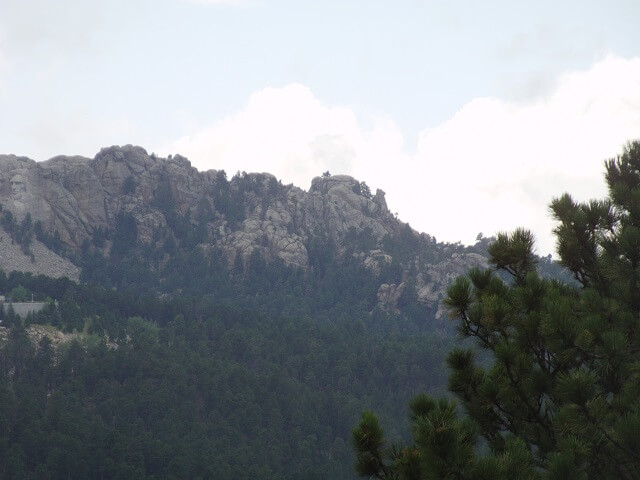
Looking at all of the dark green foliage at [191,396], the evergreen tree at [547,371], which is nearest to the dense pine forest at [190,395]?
the dark green foliage at [191,396]

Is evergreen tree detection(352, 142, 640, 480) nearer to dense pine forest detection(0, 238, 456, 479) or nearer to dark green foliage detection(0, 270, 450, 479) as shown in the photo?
dense pine forest detection(0, 238, 456, 479)

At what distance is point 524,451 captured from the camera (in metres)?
19.2

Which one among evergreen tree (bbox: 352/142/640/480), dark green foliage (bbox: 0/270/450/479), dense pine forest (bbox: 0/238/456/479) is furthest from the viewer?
dense pine forest (bbox: 0/238/456/479)

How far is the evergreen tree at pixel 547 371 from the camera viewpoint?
→ 19.5 m

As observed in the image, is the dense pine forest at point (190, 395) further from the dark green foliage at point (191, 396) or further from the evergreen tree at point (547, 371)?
the evergreen tree at point (547, 371)

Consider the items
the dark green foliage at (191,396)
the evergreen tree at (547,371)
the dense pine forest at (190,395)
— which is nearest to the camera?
the evergreen tree at (547,371)

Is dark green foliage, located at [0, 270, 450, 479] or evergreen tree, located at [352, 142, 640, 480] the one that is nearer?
evergreen tree, located at [352, 142, 640, 480]

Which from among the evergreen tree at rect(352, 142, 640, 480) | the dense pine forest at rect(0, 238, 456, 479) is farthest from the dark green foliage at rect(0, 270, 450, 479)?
the evergreen tree at rect(352, 142, 640, 480)

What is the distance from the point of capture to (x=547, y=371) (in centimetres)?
2352

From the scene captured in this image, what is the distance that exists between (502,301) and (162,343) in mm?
171494

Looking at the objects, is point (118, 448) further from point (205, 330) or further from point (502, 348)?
point (502, 348)

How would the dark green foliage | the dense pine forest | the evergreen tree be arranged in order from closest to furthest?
the evergreen tree → the dark green foliage → the dense pine forest

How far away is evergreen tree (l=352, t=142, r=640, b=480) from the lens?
19.5 m

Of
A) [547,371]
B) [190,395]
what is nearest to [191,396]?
[190,395]
